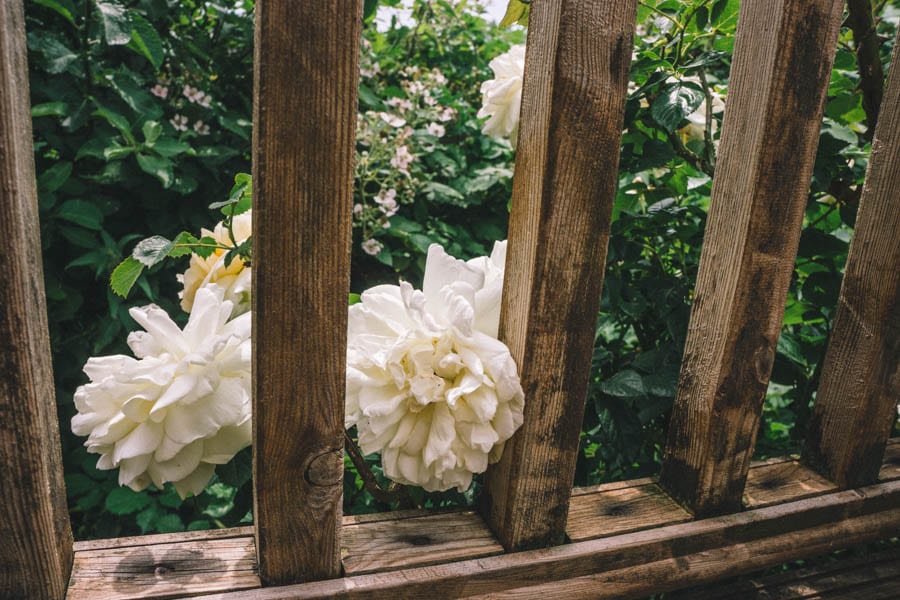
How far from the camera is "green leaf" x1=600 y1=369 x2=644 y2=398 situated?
43.4 inches

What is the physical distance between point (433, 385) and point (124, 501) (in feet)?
4.01

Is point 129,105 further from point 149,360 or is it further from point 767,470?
point 767,470

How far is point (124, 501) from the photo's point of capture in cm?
162

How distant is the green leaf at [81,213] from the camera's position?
1585mm

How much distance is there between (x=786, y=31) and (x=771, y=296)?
0.38 m

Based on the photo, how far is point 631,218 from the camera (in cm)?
136

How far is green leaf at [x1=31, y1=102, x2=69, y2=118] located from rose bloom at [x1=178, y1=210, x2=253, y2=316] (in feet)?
3.05

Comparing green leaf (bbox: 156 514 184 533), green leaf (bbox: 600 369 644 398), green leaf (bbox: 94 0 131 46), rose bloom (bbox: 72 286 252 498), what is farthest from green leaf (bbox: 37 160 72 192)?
green leaf (bbox: 600 369 644 398)

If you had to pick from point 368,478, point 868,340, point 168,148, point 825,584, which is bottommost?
point 825,584

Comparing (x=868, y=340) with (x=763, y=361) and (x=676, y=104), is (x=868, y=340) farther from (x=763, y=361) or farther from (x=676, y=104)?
(x=676, y=104)

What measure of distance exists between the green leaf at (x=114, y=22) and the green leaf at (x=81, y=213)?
15.6 inches

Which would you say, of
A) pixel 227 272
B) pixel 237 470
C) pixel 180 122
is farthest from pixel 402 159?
pixel 237 470

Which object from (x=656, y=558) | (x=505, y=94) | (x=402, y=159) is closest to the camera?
(x=656, y=558)

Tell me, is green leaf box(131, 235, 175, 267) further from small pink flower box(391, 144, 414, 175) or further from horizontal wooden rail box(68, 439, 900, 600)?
small pink flower box(391, 144, 414, 175)
